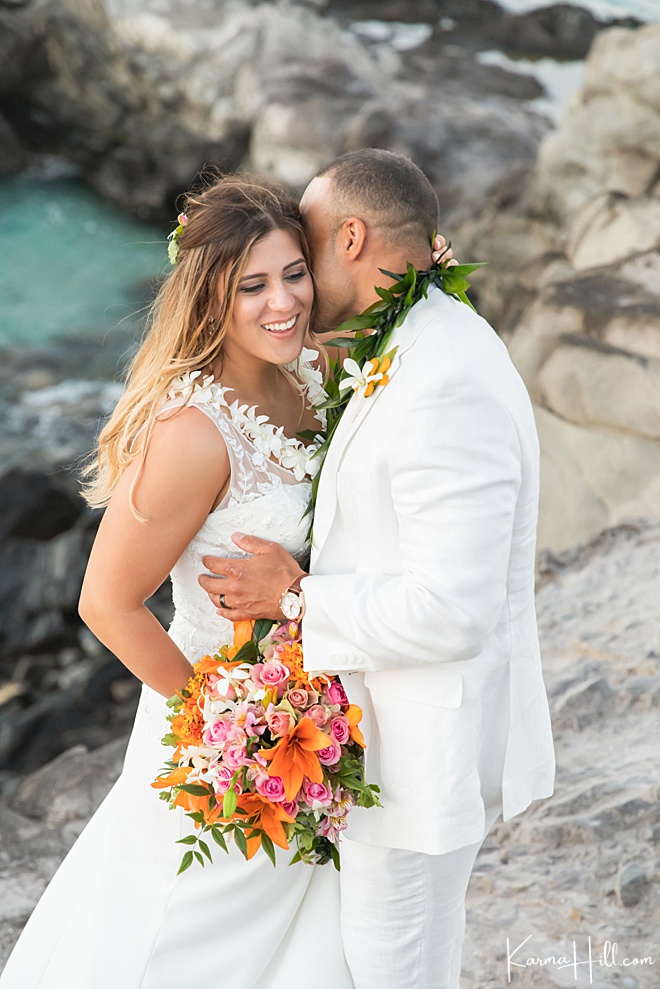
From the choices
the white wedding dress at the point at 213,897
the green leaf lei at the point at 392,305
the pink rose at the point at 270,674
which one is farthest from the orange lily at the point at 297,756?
the green leaf lei at the point at 392,305

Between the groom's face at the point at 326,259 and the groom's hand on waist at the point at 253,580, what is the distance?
1.90 feet

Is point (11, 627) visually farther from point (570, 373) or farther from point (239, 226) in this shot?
point (239, 226)

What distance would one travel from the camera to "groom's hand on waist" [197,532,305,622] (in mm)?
2369

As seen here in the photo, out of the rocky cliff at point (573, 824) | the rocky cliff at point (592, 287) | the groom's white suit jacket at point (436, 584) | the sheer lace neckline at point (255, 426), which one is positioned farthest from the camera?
the rocky cliff at point (592, 287)

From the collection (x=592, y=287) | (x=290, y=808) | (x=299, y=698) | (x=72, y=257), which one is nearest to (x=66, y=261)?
(x=72, y=257)

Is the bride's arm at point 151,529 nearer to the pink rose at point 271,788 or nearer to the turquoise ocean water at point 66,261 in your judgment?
the pink rose at point 271,788

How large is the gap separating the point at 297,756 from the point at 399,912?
0.50m

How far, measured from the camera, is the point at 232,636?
262cm

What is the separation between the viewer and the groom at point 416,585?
80.7 inches

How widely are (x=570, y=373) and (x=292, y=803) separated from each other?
4780mm

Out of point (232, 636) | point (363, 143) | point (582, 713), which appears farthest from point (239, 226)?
point (363, 143)

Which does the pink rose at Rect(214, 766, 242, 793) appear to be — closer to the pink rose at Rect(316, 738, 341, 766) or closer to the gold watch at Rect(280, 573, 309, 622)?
the pink rose at Rect(316, 738, 341, 766)

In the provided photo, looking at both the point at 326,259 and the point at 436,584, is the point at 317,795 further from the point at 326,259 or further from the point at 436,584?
the point at 326,259

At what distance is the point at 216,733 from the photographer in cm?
219
